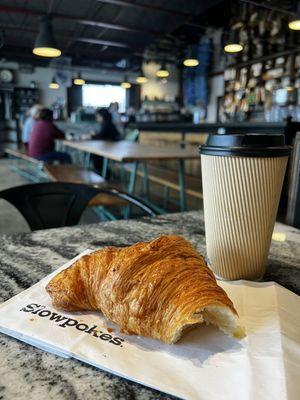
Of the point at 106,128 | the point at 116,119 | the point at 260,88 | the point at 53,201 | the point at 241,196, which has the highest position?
the point at 260,88

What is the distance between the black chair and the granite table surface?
0.44 metres

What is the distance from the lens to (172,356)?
0.45 m

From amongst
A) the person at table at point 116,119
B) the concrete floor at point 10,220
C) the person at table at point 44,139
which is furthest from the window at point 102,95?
the concrete floor at point 10,220

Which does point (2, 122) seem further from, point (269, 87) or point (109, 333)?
point (109, 333)

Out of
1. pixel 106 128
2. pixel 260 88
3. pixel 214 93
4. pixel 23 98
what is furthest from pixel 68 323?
pixel 23 98

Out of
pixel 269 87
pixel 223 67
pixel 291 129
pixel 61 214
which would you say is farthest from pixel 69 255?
pixel 223 67

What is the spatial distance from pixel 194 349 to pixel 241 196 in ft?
0.90

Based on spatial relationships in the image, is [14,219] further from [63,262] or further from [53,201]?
[63,262]

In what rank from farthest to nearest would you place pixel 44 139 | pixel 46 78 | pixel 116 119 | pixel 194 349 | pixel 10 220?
pixel 46 78 → pixel 116 119 → pixel 44 139 → pixel 10 220 → pixel 194 349

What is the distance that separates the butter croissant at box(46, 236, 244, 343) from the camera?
45 centimetres

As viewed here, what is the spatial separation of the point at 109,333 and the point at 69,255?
35 cm

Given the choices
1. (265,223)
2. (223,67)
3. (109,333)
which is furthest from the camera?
(223,67)

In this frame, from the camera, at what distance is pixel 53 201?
1.60 meters

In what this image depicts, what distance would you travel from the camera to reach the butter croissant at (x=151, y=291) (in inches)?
17.6
